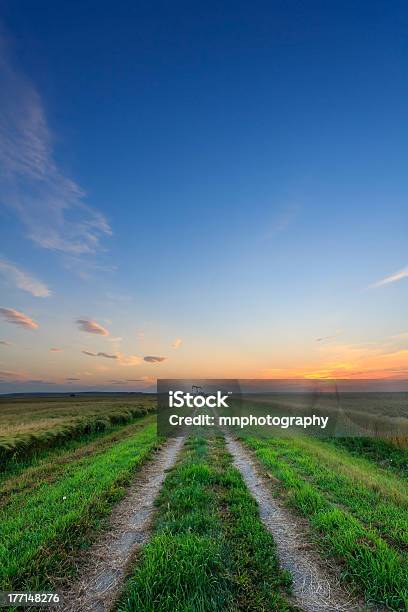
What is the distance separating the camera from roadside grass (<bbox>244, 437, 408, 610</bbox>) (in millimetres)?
4723

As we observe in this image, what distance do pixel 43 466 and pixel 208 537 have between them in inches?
406

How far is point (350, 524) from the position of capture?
21.0 ft

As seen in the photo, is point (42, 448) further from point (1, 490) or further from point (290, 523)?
point (290, 523)

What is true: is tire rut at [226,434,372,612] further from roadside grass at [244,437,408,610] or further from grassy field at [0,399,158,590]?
grassy field at [0,399,158,590]

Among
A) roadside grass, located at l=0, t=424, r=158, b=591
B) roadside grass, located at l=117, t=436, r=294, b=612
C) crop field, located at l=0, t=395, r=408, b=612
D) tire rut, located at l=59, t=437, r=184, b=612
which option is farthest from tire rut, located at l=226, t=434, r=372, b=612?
roadside grass, located at l=0, t=424, r=158, b=591

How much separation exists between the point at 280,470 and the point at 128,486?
4917mm

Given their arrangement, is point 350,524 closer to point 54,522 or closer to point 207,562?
point 207,562

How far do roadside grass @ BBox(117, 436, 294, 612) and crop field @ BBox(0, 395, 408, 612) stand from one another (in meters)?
0.02

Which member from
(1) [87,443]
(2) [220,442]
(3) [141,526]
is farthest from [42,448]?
(3) [141,526]

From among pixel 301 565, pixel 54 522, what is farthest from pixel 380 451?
pixel 54 522

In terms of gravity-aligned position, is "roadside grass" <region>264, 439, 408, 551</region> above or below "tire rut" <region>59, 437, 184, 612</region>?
below

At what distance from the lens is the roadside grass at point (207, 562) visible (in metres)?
4.35

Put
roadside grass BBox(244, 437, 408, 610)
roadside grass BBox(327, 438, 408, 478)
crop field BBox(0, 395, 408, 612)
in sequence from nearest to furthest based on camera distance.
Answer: crop field BBox(0, 395, 408, 612) → roadside grass BBox(244, 437, 408, 610) → roadside grass BBox(327, 438, 408, 478)

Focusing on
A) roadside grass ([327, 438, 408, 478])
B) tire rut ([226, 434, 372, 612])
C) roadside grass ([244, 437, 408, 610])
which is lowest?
roadside grass ([327, 438, 408, 478])
